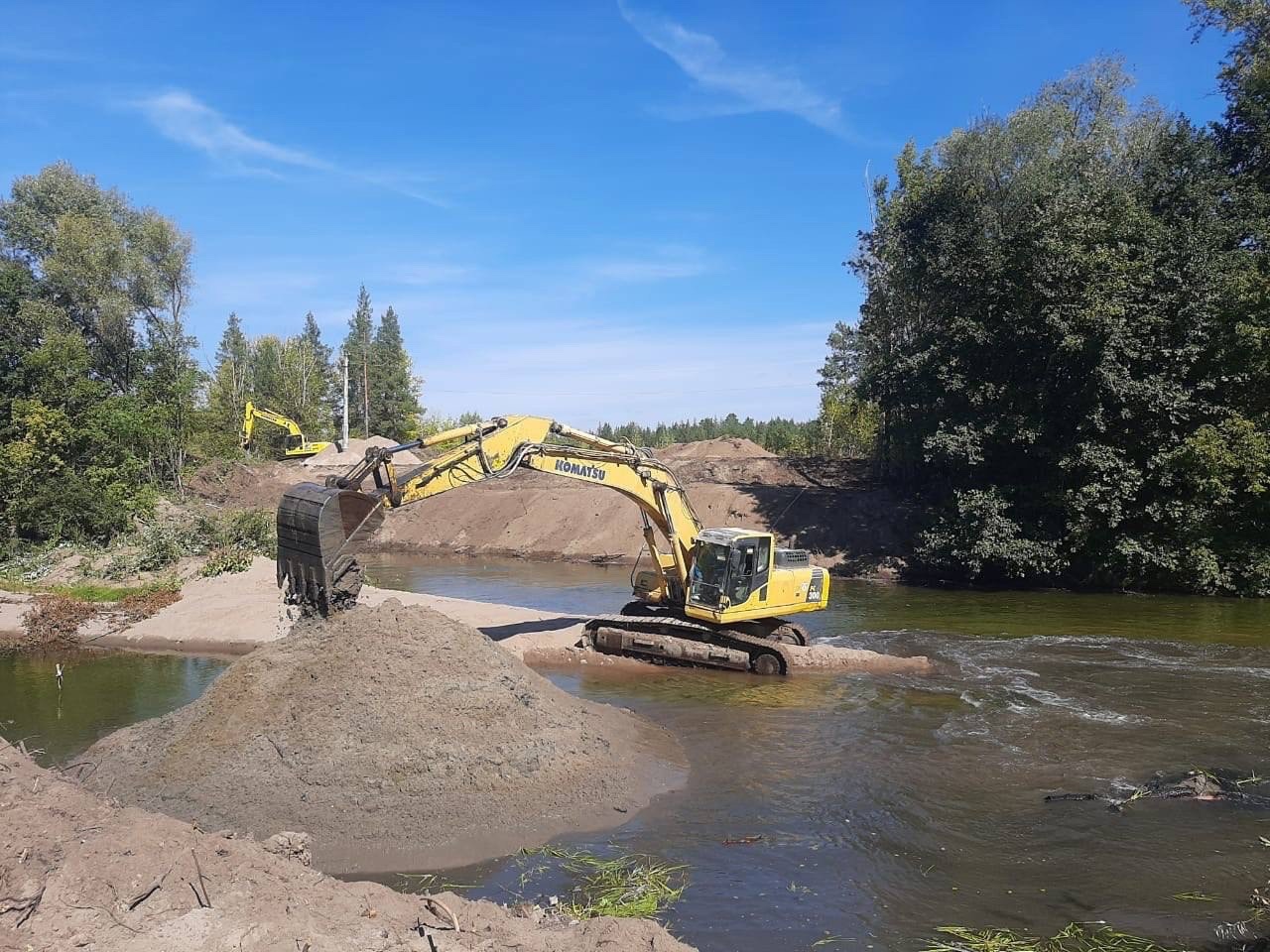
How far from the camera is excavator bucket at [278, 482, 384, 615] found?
11578 mm

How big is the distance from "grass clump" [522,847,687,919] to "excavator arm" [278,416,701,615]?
4885 millimetres

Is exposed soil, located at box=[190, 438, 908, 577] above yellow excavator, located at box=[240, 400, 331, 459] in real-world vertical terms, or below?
below

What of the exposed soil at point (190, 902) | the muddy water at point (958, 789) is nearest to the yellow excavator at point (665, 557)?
the muddy water at point (958, 789)

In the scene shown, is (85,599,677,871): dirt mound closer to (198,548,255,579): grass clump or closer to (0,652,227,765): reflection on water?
(0,652,227,765): reflection on water

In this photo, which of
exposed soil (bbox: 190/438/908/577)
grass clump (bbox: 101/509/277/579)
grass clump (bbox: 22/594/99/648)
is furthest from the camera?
exposed soil (bbox: 190/438/908/577)

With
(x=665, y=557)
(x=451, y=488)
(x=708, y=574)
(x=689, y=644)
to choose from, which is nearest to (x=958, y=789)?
(x=708, y=574)

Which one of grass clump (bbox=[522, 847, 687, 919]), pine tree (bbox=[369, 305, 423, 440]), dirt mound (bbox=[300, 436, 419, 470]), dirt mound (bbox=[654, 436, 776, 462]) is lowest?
grass clump (bbox=[522, 847, 687, 919])

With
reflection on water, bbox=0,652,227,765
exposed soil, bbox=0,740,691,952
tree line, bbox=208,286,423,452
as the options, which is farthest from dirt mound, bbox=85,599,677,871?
tree line, bbox=208,286,423,452

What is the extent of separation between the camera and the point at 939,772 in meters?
11.7

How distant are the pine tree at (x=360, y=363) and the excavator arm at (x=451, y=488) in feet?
161

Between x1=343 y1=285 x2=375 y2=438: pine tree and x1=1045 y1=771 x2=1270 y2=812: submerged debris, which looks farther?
x1=343 y1=285 x2=375 y2=438: pine tree

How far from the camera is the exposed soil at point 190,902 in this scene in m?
5.24

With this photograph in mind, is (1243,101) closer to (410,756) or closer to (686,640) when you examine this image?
(686,640)

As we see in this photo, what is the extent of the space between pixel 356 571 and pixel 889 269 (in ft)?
93.8
